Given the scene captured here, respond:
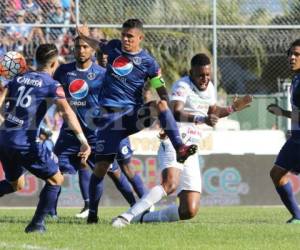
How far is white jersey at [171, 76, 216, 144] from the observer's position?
1072 cm

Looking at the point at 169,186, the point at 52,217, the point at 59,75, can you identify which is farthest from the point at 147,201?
the point at 59,75

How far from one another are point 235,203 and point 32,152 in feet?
29.6

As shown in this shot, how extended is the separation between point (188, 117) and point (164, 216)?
1348mm

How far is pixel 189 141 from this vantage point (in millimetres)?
10734

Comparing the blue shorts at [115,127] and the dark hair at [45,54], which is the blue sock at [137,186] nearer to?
the blue shorts at [115,127]

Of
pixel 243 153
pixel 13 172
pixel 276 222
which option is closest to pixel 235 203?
pixel 243 153

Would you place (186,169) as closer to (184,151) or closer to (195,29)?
(184,151)

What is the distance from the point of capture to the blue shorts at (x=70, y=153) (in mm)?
12273

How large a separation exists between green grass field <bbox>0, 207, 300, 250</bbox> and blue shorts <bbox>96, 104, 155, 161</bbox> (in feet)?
2.95

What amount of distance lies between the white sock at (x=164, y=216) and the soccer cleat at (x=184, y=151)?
0.97 meters

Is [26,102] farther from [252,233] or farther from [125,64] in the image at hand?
[252,233]

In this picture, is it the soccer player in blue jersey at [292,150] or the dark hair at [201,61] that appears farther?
the soccer player in blue jersey at [292,150]

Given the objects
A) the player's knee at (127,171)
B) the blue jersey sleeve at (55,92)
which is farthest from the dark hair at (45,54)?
the player's knee at (127,171)

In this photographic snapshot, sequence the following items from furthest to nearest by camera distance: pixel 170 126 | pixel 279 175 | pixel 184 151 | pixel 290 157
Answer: pixel 279 175, pixel 290 157, pixel 170 126, pixel 184 151
